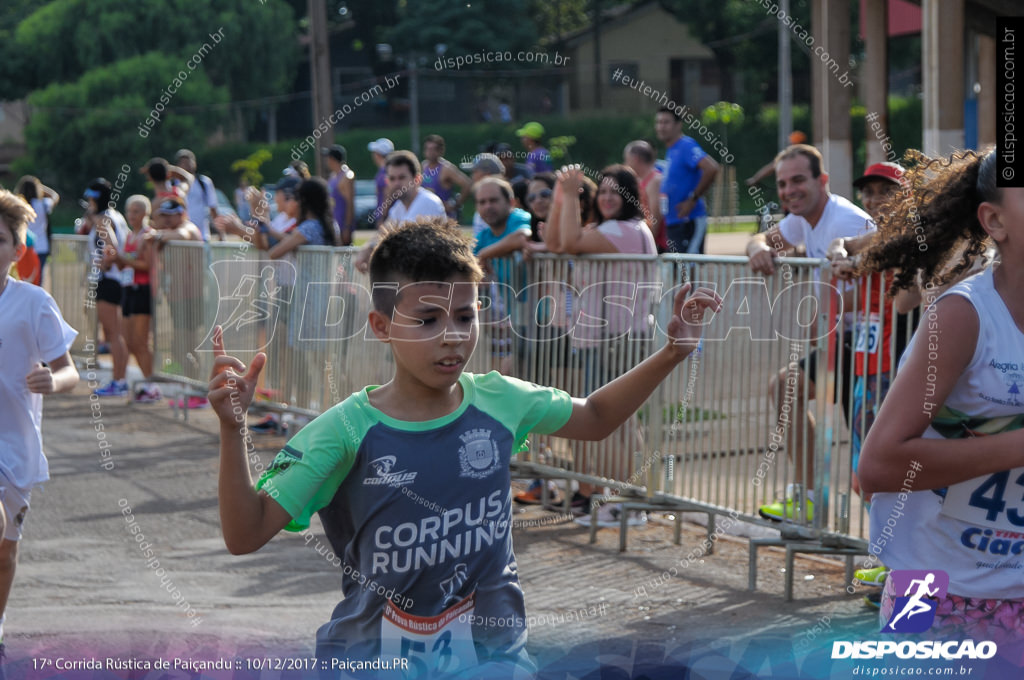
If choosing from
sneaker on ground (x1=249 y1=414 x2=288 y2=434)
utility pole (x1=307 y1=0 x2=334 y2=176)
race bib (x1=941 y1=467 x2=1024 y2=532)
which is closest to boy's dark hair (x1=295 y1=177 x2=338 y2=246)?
sneaker on ground (x1=249 y1=414 x2=288 y2=434)

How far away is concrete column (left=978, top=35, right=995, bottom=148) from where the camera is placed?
53.9 feet

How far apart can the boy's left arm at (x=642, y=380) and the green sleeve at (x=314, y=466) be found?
57cm

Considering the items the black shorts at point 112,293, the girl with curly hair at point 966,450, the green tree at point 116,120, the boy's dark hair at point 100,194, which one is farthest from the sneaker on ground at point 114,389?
the green tree at point 116,120

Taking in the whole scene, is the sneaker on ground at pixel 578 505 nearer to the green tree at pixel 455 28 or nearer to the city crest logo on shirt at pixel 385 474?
the city crest logo on shirt at pixel 385 474

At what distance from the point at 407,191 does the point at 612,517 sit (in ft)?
12.2

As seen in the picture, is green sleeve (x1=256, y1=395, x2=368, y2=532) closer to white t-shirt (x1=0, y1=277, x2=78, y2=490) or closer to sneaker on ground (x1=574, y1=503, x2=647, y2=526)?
white t-shirt (x1=0, y1=277, x2=78, y2=490)

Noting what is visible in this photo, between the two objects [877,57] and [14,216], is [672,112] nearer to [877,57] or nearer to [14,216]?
[14,216]

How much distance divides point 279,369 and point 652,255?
4.50 meters

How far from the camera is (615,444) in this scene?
7.15m

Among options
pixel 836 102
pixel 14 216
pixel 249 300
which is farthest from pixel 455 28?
pixel 14 216

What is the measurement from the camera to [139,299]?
12328 millimetres

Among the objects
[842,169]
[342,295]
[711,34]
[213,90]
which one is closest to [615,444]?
[342,295]

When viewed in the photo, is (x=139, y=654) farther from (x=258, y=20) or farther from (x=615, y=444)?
(x=258, y=20)

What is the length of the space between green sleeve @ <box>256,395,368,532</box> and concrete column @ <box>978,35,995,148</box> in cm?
1458
